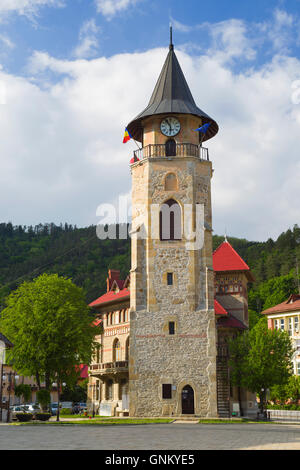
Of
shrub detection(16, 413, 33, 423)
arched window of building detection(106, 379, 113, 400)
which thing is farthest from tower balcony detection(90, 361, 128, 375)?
shrub detection(16, 413, 33, 423)

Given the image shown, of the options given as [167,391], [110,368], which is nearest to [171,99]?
[167,391]

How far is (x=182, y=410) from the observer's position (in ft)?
128

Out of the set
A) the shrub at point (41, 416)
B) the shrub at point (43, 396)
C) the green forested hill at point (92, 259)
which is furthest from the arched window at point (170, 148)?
the green forested hill at point (92, 259)

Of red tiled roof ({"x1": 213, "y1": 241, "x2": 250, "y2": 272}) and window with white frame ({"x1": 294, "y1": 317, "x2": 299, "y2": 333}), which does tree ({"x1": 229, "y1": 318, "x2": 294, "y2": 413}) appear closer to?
red tiled roof ({"x1": 213, "y1": 241, "x2": 250, "y2": 272})

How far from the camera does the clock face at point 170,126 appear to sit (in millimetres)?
43406

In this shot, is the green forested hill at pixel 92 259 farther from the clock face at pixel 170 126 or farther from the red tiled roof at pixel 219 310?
the clock face at pixel 170 126

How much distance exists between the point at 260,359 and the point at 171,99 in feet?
69.2

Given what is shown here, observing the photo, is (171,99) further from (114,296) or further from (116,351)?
(116,351)

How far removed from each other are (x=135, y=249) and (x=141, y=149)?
8413 mm

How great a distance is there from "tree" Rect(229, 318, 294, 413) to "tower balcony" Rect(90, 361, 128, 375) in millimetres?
8937

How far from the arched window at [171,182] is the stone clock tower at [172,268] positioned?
76 millimetres

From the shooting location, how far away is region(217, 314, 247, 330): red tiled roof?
1833 inches

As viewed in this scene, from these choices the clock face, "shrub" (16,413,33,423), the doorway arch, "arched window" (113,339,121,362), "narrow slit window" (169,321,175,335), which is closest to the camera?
"shrub" (16,413,33,423)
